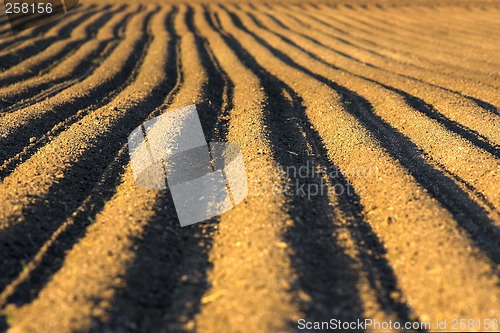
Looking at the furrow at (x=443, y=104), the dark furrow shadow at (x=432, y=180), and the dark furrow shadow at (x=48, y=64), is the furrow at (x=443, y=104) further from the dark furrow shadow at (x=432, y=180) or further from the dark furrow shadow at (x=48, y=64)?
the dark furrow shadow at (x=48, y=64)

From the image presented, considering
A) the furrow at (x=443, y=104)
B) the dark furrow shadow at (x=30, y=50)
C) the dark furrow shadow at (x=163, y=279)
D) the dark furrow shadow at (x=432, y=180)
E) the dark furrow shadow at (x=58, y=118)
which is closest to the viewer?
the dark furrow shadow at (x=163, y=279)

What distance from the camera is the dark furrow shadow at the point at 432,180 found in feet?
20.8

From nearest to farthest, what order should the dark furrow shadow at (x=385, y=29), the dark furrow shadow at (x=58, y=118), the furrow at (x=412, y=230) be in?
1. the furrow at (x=412, y=230)
2. the dark furrow shadow at (x=58, y=118)
3. the dark furrow shadow at (x=385, y=29)

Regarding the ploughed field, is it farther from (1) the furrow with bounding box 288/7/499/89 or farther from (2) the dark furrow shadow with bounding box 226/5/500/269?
(1) the furrow with bounding box 288/7/499/89

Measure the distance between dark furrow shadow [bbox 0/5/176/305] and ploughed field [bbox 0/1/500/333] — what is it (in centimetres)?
3

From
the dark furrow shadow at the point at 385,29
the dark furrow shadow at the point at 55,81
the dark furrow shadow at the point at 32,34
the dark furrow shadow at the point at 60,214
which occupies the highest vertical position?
the dark furrow shadow at the point at 32,34

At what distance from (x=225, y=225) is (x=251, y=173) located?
171cm

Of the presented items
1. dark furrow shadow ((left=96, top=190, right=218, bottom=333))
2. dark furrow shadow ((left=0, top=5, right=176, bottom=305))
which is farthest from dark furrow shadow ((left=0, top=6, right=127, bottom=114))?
dark furrow shadow ((left=96, top=190, right=218, bottom=333))

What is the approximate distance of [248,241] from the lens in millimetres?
6109

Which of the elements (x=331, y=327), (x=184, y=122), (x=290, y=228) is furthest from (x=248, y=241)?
(x=184, y=122)

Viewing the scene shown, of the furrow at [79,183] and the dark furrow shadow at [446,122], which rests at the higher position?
the furrow at [79,183]

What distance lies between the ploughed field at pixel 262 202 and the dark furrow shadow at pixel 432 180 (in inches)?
1.7

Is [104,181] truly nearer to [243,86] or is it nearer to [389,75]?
[243,86]

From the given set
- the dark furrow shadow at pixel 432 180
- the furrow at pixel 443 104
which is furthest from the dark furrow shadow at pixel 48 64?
the furrow at pixel 443 104
